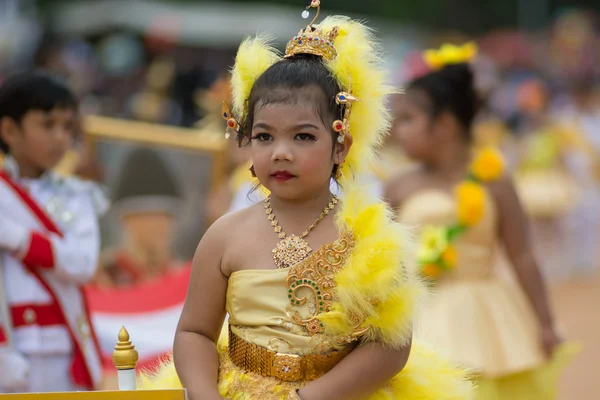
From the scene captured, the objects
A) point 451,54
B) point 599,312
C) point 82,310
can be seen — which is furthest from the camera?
point 599,312

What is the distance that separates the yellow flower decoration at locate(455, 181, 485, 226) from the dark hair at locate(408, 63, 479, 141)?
40 centimetres

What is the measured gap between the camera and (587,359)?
8.35m

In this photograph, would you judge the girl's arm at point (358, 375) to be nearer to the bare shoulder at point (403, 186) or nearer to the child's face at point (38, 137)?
the child's face at point (38, 137)

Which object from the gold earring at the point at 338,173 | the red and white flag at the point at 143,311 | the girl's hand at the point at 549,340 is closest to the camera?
the gold earring at the point at 338,173

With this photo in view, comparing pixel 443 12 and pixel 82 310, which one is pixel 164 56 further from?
pixel 82 310

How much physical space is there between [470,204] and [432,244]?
0.29 meters

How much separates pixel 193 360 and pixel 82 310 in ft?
4.88

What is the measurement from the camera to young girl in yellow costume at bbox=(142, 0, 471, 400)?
267 cm

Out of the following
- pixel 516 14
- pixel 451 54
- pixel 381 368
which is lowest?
pixel 381 368

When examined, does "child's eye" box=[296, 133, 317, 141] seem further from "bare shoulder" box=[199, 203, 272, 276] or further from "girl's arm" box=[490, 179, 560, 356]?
"girl's arm" box=[490, 179, 560, 356]

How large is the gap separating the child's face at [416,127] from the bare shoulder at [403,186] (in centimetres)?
16

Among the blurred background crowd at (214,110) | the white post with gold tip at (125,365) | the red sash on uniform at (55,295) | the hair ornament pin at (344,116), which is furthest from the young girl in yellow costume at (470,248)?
the white post with gold tip at (125,365)

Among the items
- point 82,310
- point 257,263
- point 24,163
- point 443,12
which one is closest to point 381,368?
point 257,263

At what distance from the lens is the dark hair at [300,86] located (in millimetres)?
2695
